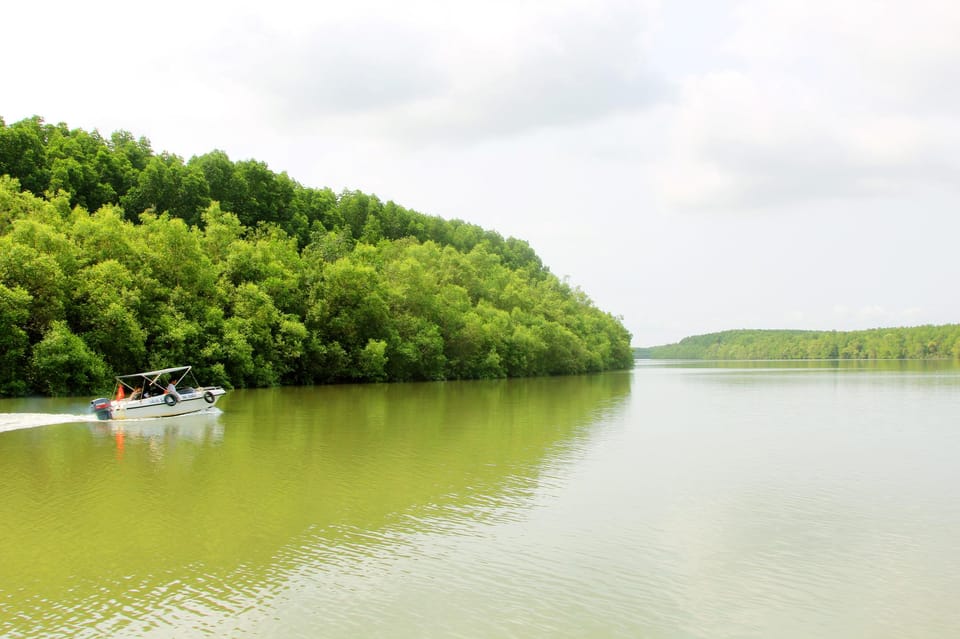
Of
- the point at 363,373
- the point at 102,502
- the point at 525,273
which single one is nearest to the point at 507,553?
the point at 102,502

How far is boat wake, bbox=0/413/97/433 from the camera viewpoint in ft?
109

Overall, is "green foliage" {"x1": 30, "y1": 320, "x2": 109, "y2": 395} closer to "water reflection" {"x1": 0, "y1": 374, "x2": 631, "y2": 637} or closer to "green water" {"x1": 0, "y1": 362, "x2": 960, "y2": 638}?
"water reflection" {"x1": 0, "y1": 374, "x2": 631, "y2": 637}

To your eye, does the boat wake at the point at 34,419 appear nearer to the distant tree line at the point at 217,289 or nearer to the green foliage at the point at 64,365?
the green foliage at the point at 64,365

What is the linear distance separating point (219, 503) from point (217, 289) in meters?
49.7

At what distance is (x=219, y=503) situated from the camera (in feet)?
59.2

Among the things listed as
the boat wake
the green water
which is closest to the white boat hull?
the boat wake

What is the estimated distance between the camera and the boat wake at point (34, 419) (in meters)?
33.3

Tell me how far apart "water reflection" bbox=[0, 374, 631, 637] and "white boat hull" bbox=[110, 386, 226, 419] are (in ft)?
3.71

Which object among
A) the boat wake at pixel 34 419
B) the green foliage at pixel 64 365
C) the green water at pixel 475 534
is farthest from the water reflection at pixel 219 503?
the green foliage at pixel 64 365

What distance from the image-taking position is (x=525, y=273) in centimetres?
15612

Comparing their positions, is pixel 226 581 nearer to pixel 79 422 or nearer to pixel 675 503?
pixel 675 503

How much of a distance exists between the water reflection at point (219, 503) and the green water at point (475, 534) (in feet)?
0.24

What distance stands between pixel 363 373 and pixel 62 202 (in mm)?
33418

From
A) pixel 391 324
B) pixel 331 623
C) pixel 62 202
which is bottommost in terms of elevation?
pixel 331 623
